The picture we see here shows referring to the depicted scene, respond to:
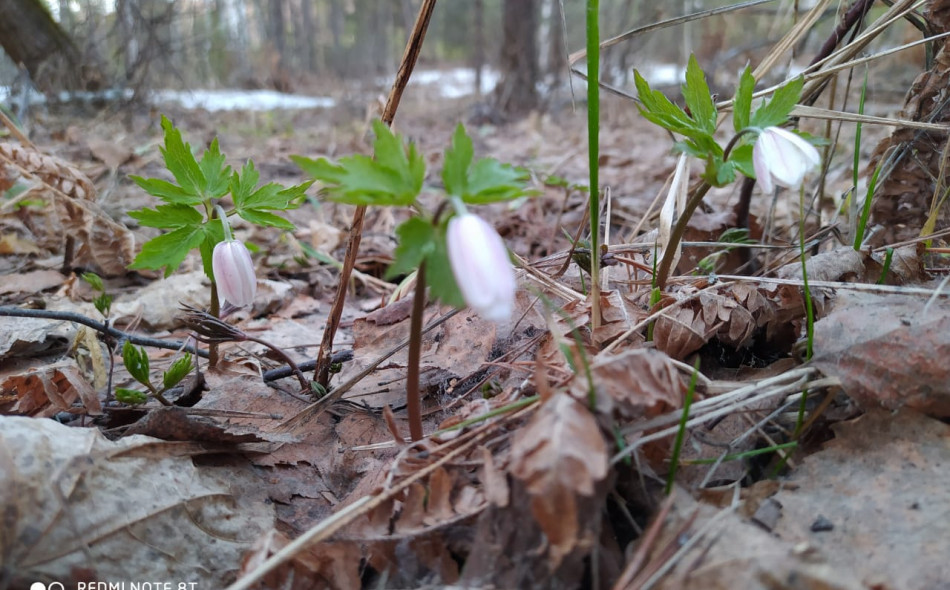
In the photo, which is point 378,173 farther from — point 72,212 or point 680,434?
point 72,212

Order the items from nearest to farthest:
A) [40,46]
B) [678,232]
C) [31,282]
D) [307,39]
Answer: [678,232] → [31,282] → [40,46] → [307,39]

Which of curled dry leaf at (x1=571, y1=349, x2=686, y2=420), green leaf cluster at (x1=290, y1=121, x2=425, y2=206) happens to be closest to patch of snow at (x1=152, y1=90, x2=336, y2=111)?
green leaf cluster at (x1=290, y1=121, x2=425, y2=206)

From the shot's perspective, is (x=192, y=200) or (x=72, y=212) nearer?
(x=192, y=200)

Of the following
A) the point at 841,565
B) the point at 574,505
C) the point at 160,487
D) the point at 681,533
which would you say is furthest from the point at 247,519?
the point at 841,565

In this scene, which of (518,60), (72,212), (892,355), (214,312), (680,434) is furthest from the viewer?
(518,60)

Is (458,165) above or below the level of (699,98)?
below

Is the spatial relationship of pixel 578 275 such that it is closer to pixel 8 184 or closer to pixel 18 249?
pixel 8 184

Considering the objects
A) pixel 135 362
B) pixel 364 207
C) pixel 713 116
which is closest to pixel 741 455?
pixel 713 116
